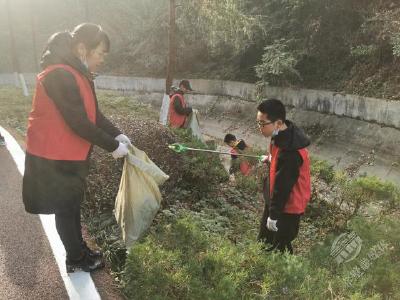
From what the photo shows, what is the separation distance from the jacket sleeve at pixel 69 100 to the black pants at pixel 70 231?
702 millimetres

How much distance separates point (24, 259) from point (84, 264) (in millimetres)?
639

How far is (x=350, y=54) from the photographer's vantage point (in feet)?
50.2

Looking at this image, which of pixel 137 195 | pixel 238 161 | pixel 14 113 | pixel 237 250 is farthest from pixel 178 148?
pixel 14 113

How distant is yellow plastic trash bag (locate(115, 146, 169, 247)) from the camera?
151 inches

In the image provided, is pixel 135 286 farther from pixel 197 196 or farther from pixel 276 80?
pixel 276 80

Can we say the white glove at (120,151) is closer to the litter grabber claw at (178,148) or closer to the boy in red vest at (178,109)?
the litter grabber claw at (178,148)

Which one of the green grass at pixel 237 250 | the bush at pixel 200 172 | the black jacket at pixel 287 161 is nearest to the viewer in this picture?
the green grass at pixel 237 250

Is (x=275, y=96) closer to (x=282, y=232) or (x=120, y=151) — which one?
(x=282, y=232)

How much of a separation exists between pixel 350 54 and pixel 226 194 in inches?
424

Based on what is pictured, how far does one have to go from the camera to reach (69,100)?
10.5ft

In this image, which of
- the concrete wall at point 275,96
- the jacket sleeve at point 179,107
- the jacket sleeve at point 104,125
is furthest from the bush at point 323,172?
the concrete wall at point 275,96

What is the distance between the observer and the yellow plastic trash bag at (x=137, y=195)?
384 cm

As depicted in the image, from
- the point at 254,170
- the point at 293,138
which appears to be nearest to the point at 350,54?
the point at 254,170

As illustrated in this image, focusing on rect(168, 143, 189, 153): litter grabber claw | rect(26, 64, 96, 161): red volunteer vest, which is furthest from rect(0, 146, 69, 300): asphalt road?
rect(168, 143, 189, 153): litter grabber claw
